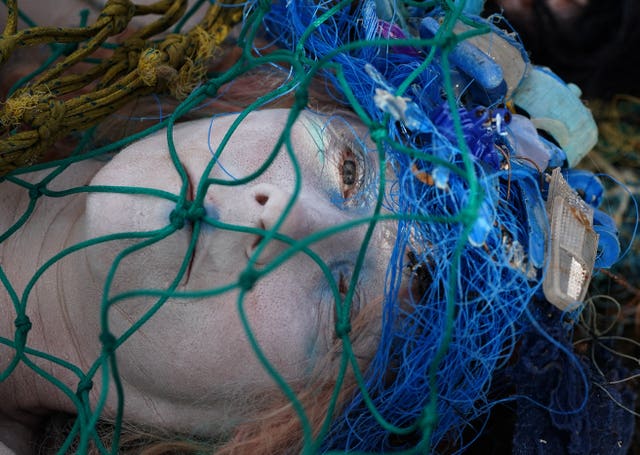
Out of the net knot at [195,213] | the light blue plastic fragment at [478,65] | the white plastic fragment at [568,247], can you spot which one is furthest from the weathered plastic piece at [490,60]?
the net knot at [195,213]

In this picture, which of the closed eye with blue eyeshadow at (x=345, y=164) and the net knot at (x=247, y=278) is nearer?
the net knot at (x=247, y=278)

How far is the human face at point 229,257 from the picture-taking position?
0.71 meters

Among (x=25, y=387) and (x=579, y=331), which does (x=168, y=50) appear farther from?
(x=579, y=331)

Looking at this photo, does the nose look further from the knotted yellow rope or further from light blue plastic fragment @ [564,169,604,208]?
light blue plastic fragment @ [564,169,604,208]

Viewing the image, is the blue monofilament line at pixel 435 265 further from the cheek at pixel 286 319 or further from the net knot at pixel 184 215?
the net knot at pixel 184 215

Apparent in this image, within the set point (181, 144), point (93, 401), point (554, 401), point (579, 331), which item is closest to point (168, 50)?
point (181, 144)

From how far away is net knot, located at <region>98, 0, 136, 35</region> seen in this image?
2.80 feet

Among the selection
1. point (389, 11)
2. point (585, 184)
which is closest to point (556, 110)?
point (585, 184)

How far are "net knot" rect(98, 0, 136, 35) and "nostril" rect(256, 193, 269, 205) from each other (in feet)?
1.02

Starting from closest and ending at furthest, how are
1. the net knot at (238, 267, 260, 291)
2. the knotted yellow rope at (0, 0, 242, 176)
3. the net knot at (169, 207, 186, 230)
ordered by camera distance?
the net knot at (238, 267, 260, 291) < the net knot at (169, 207, 186, 230) < the knotted yellow rope at (0, 0, 242, 176)

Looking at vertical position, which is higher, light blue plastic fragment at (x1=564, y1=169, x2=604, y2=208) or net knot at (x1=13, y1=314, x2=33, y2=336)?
net knot at (x1=13, y1=314, x2=33, y2=336)

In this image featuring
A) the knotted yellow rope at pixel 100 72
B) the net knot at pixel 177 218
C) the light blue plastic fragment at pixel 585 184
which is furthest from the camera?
the light blue plastic fragment at pixel 585 184

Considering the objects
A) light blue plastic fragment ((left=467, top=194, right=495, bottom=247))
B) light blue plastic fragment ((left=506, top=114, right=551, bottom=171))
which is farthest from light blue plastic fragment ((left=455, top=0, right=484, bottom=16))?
light blue plastic fragment ((left=467, top=194, right=495, bottom=247))

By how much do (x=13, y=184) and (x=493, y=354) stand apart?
611 mm
